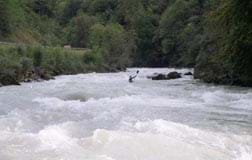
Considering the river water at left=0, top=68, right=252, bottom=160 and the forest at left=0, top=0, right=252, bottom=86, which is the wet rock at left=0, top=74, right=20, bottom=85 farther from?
the river water at left=0, top=68, right=252, bottom=160

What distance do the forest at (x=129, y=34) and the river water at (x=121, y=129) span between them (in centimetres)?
351

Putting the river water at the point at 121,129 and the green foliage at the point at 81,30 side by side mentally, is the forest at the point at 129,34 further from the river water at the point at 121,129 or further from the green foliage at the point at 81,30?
the river water at the point at 121,129

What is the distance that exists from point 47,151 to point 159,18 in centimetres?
7958

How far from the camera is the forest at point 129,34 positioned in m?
39.9

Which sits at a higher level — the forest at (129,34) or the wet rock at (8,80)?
the forest at (129,34)

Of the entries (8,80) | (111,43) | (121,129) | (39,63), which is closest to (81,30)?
(111,43)

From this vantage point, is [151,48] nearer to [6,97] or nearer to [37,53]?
[37,53]

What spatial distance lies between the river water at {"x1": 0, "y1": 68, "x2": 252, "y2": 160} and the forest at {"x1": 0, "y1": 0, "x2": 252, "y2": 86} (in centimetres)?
351

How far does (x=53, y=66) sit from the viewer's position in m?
48.0

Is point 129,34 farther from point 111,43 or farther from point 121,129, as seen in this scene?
point 121,129

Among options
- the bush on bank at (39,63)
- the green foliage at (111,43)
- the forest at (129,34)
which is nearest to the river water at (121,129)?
the forest at (129,34)

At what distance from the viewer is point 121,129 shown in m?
13.9

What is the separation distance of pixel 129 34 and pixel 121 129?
70.6m

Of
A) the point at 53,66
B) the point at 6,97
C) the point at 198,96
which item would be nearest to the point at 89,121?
the point at 6,97
